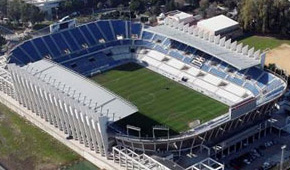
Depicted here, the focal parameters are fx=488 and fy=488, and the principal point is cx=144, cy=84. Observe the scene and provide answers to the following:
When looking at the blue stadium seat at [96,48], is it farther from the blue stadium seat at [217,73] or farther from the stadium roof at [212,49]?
the blue stadium seat at [217,73]

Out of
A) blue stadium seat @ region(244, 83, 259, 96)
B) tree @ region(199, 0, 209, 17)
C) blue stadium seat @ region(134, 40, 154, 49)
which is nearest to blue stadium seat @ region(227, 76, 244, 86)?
blue stadium seat @ region(244, 83, 259, 96)

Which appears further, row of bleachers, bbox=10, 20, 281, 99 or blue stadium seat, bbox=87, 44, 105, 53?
blue stadium seat, bbox=87, 44, 105, 53

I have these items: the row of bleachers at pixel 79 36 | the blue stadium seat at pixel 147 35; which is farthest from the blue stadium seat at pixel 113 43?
the blue stadium seat at pixel 147 35

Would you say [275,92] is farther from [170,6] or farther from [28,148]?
[170,6]

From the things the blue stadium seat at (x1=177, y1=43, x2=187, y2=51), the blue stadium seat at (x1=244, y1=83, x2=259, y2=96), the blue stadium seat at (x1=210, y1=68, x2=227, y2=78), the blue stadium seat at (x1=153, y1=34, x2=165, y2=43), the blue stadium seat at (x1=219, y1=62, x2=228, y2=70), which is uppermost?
the blue stadium seat at (x1=153, y1=34, x2=165, y2=43)

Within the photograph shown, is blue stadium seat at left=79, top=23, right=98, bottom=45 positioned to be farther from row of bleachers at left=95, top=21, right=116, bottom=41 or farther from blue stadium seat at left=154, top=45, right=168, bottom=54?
blue stadium seat at left=154, top=45, right=168, bottom=54

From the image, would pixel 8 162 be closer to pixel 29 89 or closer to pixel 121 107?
pixel 29 89

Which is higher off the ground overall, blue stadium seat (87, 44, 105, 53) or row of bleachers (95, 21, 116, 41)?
row of bleachers (95, 21, 116, 41)

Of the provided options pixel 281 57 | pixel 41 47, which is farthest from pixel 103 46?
pixel 281 57

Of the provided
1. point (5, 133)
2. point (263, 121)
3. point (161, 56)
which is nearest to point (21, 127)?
point (5, 133)
